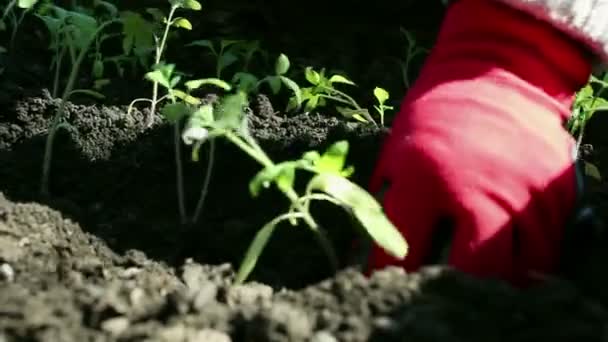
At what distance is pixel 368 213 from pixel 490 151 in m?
0.16

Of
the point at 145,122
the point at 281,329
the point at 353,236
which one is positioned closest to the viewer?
the point at 281,329

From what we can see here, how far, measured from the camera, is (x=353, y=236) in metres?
1.42

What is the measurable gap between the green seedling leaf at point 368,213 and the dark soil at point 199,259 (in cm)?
6

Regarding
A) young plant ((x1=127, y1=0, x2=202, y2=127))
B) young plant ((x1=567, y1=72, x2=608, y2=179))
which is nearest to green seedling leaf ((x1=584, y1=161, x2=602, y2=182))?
young plant ((x1=567, y1=72, x2=608, y2=179))

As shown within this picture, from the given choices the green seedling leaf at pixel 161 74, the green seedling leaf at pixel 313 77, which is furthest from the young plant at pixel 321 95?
the green seedling leaf at pixel 161 74

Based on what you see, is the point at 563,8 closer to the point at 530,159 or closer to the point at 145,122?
the point at 530,159

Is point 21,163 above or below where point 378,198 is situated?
below

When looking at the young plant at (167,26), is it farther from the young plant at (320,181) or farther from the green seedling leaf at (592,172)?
the green seedling leaf at (592,172)

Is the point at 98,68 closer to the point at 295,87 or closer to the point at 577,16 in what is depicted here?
the point at 295,87

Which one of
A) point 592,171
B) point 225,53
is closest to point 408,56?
point 225,53

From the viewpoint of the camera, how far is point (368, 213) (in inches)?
43.3

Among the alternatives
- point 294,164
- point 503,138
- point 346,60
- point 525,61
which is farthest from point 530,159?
point 346,60

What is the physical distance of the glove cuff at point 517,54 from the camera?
1.19 meters

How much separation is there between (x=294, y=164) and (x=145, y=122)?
0.74 metres
